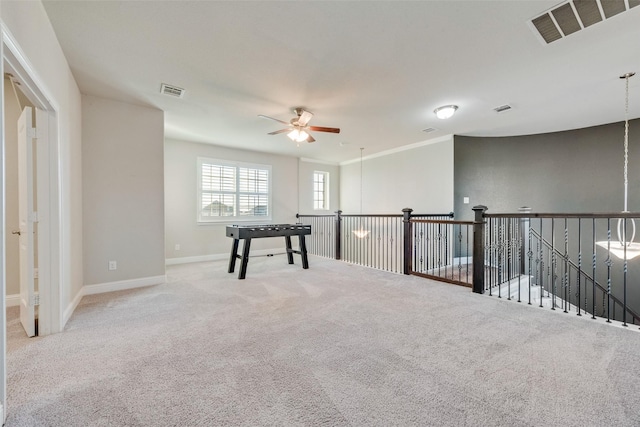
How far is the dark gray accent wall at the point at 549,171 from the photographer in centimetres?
454

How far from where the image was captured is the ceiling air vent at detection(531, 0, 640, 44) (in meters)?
1.87

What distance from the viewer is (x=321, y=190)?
25.7 feet

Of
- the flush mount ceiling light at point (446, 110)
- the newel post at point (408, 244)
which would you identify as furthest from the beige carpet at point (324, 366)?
the flush mount ceiling light at point (446, 110)

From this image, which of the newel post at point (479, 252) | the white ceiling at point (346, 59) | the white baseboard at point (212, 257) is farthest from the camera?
the white baseboard at point (212, 257)

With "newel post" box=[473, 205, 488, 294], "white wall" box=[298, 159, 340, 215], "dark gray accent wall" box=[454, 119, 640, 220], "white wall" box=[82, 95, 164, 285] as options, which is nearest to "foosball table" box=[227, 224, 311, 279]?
"white wall" box=[82, 95, 164, 285]

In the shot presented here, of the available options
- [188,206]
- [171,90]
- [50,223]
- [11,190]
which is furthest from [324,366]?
[188,206]

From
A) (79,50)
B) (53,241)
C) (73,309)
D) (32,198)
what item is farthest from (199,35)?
(73,309)

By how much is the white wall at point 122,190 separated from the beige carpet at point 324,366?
70 centimetres

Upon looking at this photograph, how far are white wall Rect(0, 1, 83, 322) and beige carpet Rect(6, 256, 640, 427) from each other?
0.52 meters

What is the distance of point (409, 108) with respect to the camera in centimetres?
382

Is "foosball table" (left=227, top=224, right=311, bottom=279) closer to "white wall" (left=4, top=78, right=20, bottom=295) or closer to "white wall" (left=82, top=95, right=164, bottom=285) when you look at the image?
"white wall" (left=82, top=95, right=164, bottom=285)

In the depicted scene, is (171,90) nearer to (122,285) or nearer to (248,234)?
(248,234)

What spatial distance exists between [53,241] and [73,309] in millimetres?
996

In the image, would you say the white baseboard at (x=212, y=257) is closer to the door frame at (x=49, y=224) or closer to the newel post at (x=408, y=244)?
the door frame at (x=49, y=224)
